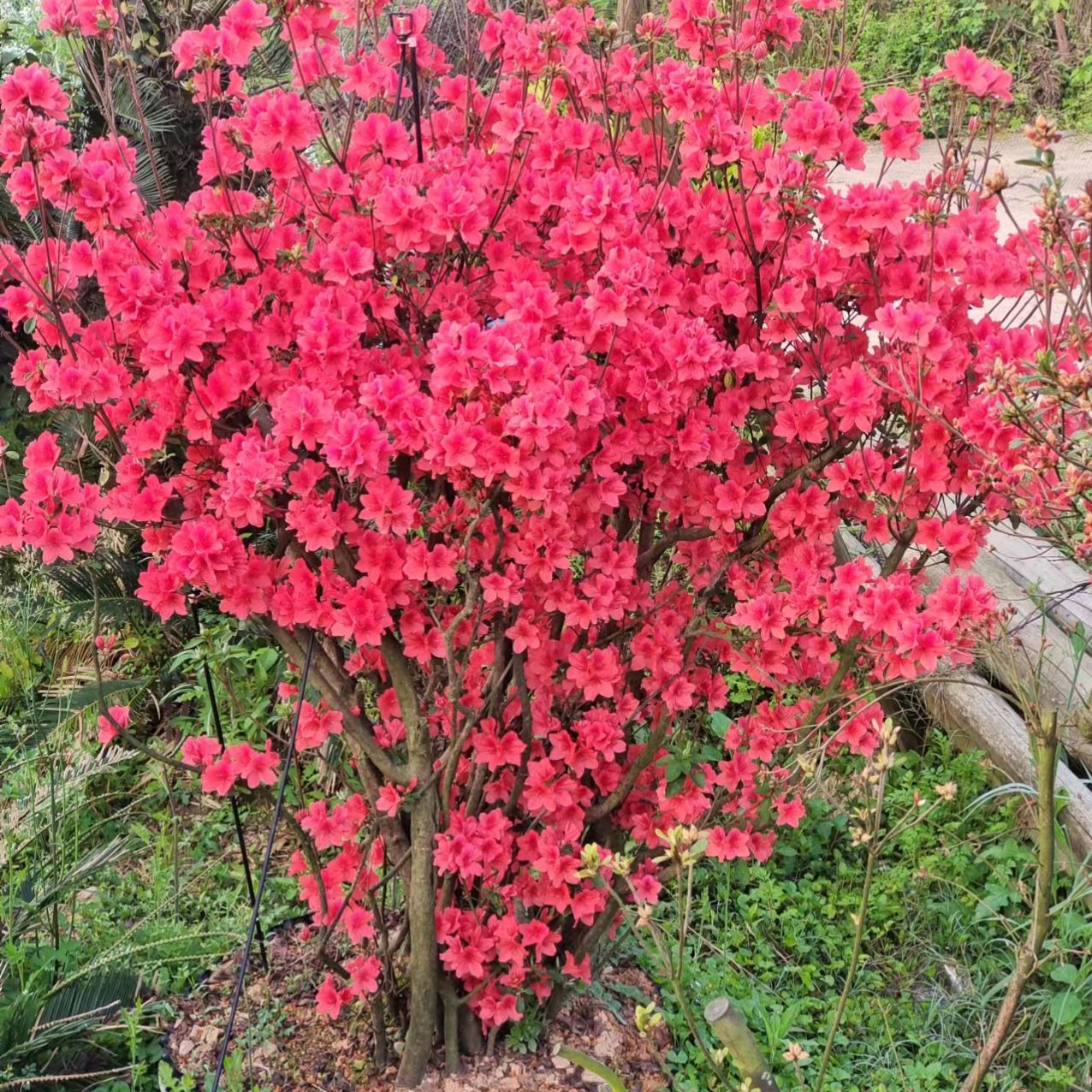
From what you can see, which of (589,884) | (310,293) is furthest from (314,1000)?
(310,293)

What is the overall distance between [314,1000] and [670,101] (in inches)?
78.7

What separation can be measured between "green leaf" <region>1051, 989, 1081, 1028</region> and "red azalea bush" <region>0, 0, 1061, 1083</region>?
30.1 inches

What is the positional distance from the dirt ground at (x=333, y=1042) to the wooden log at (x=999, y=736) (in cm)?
111

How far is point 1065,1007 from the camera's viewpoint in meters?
2.55

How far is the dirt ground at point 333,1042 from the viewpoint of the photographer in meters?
2.43

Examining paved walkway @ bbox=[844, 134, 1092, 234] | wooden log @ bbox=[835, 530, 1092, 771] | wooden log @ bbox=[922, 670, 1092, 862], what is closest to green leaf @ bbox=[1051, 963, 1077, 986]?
wooden log @ bbox=[922, 670, 1092, 862]

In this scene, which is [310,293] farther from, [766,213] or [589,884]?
Result: [589,884]

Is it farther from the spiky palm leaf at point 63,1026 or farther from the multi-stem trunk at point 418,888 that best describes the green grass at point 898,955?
the spiky palm leaf at point 63,1026

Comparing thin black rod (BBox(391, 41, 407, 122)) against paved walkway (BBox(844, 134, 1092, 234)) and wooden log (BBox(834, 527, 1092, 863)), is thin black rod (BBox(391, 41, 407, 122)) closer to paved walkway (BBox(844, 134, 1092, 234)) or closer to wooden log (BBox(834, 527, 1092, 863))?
wooden log (BBox(834, 527, 1092, 863))

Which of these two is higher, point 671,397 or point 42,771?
point 671,397

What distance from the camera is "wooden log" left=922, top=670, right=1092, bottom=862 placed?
2.92 metres

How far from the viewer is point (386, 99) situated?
2303 mm

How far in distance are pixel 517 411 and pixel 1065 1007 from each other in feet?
6.13

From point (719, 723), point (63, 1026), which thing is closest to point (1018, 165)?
point (719, 723)
